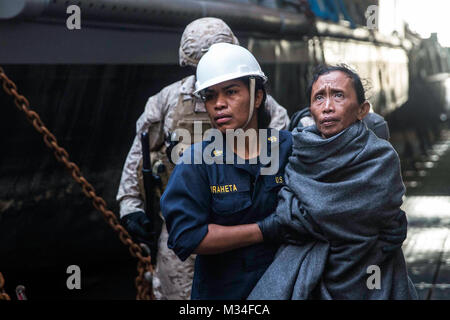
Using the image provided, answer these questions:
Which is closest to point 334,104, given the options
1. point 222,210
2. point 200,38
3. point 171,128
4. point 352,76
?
point 352,76

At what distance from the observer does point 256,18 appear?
6.00 m

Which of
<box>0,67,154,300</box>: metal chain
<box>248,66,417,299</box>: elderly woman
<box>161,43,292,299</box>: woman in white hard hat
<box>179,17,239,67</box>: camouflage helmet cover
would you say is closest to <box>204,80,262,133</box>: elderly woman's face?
<box>161,43,292,299</box>: woman in white hard hat

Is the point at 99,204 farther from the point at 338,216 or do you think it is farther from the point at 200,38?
the point at 338,216

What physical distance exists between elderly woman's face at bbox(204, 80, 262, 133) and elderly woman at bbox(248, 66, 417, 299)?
0.63 ft

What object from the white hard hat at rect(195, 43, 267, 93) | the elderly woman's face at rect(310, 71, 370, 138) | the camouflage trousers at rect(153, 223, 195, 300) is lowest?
the camouflage trousers at rect(153, 223, 195, 300)

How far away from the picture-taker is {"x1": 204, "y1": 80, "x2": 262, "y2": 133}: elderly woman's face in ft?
6.63

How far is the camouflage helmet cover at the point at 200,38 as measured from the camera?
11.3ft

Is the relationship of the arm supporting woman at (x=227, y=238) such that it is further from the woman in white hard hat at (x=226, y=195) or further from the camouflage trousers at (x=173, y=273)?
the camouflage trousers at (x=173, y=273)

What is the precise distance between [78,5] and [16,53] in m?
0.45

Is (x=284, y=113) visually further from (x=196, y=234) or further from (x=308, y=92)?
(x=196, y=234)

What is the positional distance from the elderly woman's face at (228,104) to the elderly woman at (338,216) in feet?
0.63

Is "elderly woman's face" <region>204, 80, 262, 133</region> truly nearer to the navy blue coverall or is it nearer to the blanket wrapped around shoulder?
the navy blue coverall

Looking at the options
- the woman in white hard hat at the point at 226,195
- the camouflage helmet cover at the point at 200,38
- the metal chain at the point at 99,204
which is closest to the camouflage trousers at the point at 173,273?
the metal chain at the point at 99,204

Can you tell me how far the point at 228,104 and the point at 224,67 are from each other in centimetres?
12
